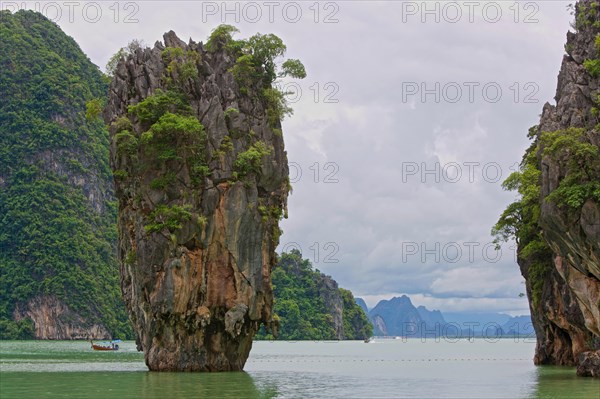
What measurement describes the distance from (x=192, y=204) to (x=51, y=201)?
105063mm

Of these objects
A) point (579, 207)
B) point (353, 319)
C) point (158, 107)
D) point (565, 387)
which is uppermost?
point (353, 319)

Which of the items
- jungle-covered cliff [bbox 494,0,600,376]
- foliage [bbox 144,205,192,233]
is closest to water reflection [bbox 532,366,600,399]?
jungle-covered cliff [bbox 494,0,600,376]

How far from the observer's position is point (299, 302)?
14838 centimetres

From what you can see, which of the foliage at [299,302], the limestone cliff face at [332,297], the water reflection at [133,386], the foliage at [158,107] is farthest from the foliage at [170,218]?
the limestone cliff face at [332,297]

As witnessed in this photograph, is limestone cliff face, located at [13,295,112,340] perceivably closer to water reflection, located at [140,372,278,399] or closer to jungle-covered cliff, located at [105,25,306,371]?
jungle-covered cliff, located at [105,25,306,371]

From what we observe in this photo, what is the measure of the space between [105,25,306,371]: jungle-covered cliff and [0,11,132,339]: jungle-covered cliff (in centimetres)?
9233

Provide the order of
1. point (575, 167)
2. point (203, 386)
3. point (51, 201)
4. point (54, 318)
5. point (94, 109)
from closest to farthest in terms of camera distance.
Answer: point (203, 386) → point (575, 167) → point (94, 109) → point (54, 318) → point (51, 201)

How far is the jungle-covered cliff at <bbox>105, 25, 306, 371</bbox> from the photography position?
36.2m

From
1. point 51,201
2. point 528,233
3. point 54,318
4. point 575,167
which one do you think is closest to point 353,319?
point 54,318

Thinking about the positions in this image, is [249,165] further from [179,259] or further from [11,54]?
[11,54]

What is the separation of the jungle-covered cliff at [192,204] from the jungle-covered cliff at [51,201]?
92.3 metres

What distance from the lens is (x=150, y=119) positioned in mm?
37250

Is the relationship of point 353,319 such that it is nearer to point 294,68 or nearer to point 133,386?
point 294,68

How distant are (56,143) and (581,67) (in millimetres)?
118499
